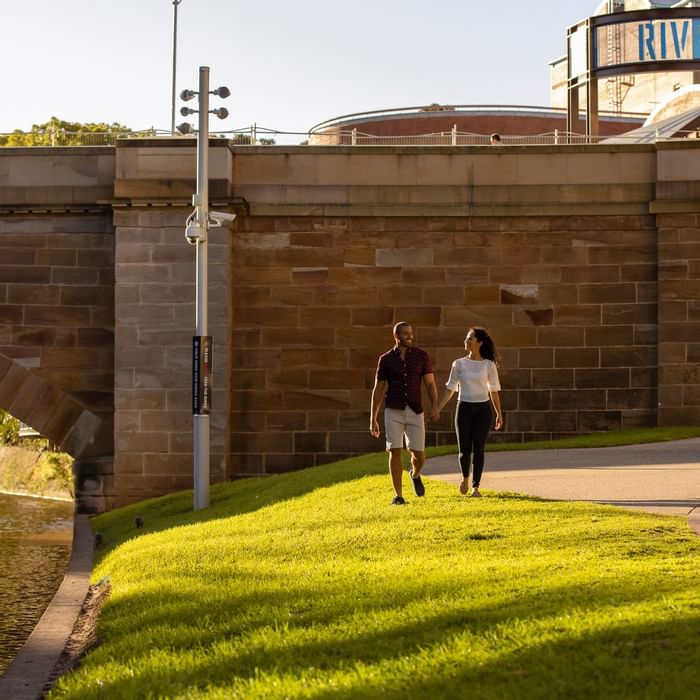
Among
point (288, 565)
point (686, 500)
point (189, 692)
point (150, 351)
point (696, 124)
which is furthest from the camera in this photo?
point (696, 124)

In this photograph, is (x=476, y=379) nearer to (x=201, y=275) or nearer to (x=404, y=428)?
(x=404, y=428)

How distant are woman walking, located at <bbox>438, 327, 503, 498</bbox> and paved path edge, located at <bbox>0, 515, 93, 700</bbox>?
4007 millimetres

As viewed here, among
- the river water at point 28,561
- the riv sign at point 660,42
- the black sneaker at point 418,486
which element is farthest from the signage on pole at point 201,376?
the riv sign at point 660,42

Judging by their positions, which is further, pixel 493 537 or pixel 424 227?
pixel 424 227

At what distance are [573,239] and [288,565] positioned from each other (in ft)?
38.6

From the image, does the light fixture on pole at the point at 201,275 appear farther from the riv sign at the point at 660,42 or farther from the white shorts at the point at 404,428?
the riv sign at the point at 660,42

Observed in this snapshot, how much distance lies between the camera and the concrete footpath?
11500 millimetres

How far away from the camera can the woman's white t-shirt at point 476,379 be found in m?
11.4

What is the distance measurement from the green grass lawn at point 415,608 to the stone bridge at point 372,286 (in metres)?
7.74

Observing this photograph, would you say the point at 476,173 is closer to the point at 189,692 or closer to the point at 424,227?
the point at 424,227

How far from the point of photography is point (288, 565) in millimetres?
9000

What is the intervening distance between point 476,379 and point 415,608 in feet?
16.0

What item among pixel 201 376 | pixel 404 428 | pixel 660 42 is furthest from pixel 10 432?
pixel 404 428

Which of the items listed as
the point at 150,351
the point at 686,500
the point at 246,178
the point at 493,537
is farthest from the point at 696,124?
the point at 493,537
